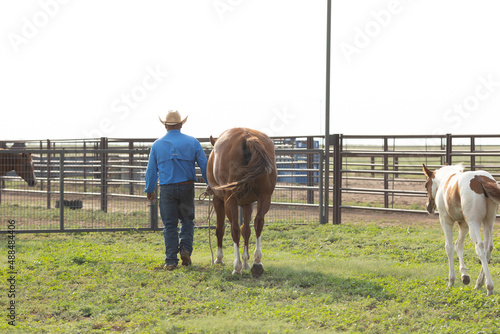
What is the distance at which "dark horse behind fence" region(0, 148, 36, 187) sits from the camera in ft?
39.7

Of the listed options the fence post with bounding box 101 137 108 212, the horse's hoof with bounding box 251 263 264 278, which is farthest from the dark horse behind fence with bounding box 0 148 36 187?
the horse's hoof with bounding box 251 263 264 278

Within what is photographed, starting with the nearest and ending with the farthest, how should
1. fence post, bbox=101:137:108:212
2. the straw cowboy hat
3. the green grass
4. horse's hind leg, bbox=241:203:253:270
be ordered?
the green grass → horse's hind leg, bbox=241:203:253:270 → the straw cowboy hat → fence post, bbox=101:137:108:212

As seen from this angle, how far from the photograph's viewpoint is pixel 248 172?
5.97 m

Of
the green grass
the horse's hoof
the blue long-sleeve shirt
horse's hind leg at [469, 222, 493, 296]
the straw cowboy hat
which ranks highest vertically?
the straw cowboy hat

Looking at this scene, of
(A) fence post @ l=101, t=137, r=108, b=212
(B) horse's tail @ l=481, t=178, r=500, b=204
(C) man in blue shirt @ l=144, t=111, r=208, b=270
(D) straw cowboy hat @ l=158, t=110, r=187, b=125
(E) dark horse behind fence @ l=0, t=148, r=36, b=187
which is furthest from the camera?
(E) dark horse behind fence @ l=0, t=148, r=36, b=187

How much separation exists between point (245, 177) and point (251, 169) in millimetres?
113

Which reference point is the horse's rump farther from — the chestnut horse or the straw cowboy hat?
the straw cowboy hat

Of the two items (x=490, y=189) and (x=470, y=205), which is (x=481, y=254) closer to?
(x=470, y=205)

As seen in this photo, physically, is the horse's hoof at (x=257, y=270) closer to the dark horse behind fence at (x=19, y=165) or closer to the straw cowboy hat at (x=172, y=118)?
the straw cowboy hat at (x=172, y=118)

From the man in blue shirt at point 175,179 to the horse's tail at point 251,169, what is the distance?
93cm

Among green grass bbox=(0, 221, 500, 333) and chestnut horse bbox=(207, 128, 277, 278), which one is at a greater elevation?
chestnut horse bbox=(207, 128, 277, 278)

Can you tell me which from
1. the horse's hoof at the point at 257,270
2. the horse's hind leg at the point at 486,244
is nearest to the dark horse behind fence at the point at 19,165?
the horse's hoof at the point at 257,270

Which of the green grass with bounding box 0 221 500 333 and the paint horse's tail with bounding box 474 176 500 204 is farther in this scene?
the paint horse's tail with bounding box 474 176 500 204

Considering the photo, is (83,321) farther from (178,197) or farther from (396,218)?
(396,218)
